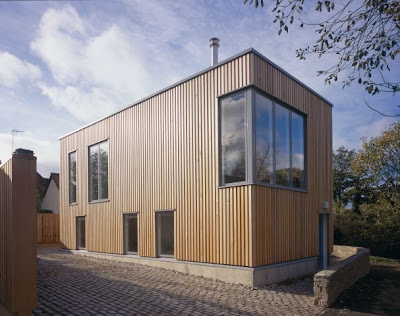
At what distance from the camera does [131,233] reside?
13.3 metres

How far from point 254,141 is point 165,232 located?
4367 millimetres

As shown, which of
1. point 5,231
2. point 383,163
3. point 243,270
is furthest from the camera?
point 383,163

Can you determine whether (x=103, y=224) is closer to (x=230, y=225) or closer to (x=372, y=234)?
(x=230, y=225)

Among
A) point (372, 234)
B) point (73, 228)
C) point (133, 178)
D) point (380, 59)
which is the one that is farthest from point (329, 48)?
point (372, 234)

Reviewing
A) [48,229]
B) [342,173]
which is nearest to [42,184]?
[48,229]

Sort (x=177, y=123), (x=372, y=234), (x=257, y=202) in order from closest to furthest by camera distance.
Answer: (x=257, y=202) → (x=177, y=123) → (x=372, y=234)

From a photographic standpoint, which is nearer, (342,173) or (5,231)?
(5,231)

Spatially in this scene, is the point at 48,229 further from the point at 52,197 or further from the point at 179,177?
the point at 179,177

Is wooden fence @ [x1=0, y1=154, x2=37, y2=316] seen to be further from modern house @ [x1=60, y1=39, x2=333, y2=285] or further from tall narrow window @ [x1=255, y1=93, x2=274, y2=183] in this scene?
tall narrow window @ [x1=255, y1=93, x2=274, y2=183]

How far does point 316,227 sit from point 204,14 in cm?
862

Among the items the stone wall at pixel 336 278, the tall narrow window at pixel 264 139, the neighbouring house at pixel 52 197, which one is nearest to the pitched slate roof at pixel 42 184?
the neighbouring house at pixel 52 197

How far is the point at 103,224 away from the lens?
47.8 feet

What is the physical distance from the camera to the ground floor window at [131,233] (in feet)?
42.9

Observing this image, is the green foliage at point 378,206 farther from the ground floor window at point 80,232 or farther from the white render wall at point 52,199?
the white render wall at point 52,199
